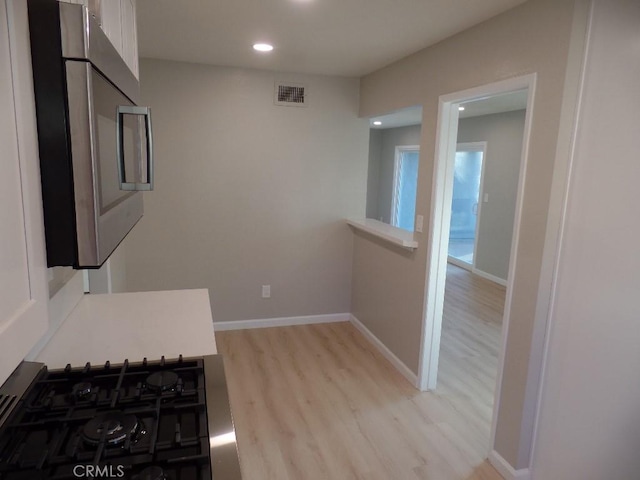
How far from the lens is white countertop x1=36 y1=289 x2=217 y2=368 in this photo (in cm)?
133

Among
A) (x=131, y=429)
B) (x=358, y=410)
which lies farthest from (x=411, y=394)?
(x=131, y=429)

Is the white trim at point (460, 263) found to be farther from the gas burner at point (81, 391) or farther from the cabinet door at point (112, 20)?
the gas burner at point (81, 391)

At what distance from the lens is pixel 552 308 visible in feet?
6.49

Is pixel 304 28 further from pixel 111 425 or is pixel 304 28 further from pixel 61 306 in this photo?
pixel 111 425

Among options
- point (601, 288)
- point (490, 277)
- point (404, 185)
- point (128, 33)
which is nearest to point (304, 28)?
point (128, 33)

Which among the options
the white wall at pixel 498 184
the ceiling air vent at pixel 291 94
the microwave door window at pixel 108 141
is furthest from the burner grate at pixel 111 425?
the white wall at pixel 498 184

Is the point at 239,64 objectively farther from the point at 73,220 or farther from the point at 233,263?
the point at 73,220

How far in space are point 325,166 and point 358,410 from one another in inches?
88.1

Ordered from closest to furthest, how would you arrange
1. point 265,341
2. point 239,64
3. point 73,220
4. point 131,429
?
point 73,220 → point 131,429 → point 239,64 → point 265,341

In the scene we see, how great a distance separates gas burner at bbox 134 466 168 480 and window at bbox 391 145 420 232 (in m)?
7.38

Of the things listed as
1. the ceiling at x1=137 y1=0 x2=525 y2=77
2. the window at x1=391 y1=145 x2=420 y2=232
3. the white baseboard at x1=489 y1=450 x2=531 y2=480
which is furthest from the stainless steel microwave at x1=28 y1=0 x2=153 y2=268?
the window at x1=391 y1=145 x2=420 y2=232

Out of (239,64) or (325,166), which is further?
(325,166)

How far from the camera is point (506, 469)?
2.20 meters

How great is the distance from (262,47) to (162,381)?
2.58m
